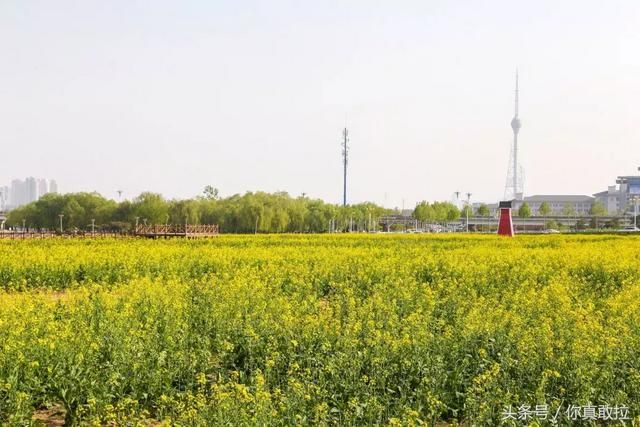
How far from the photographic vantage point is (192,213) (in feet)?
289

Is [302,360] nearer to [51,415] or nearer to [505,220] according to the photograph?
[51,415]

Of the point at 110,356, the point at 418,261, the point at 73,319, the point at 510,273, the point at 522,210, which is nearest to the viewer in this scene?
the point at 110,356

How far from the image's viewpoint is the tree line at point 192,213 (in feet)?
275

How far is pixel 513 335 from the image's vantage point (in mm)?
9742

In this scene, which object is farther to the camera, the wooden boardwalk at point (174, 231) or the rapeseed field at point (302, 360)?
the wooden boardwalk at point (174, 231)

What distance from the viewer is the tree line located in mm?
83812

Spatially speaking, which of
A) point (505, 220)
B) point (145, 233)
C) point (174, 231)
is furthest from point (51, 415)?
point (505, 220)

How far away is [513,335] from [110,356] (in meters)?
5.61

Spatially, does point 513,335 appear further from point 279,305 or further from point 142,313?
point 142,313

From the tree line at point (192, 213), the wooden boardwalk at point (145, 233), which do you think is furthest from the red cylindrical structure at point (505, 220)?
the tree line at point (192, 213)

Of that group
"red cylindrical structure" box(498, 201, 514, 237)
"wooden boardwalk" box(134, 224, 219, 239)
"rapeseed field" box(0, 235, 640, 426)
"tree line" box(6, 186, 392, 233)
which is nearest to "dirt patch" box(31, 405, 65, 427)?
"rapeseed field" box(0, 235, 640, 426)

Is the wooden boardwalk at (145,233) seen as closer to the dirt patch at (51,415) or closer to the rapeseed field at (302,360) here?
the rapeseed field at (302,360)

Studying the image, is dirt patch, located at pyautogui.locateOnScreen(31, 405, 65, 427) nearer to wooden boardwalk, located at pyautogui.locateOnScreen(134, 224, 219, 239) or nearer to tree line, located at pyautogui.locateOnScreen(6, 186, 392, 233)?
wooden boardwalk, located at pyautogui.locateOnScreen(134, 224, 219, 239)

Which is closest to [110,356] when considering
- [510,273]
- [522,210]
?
[510,273]
